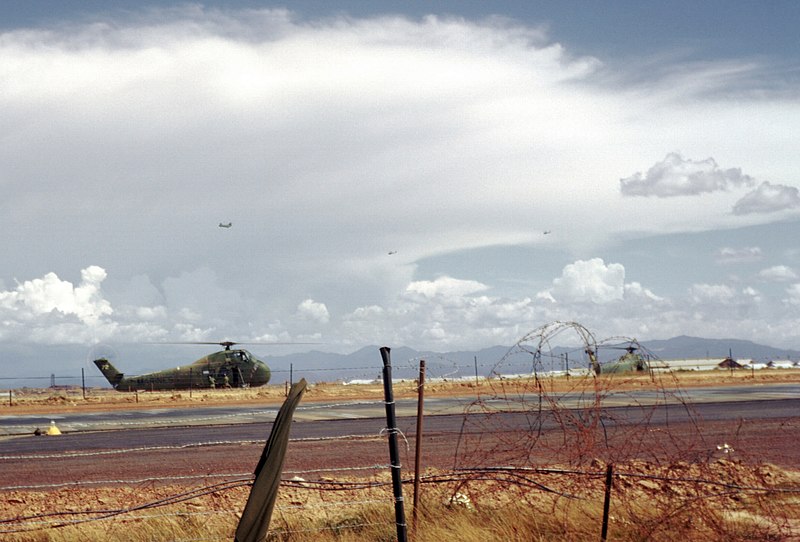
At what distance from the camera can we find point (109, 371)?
6350cm

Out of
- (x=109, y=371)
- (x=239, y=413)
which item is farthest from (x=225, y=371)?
(x=239, y=413)

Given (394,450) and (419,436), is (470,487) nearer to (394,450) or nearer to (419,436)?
(419,436)

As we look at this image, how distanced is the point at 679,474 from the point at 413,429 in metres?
12.0

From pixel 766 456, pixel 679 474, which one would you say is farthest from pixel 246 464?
pixel 766 456

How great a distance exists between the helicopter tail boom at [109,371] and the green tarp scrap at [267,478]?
5930cm

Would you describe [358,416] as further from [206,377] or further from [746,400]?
[206,377]

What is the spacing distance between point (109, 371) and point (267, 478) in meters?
60.6

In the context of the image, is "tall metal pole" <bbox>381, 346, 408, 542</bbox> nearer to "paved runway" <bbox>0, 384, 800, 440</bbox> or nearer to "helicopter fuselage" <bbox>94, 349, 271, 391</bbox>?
"paved runway" <bbox>0, 384, 800, 440</bbox>

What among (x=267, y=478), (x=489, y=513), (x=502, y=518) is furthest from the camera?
(x=489, y=513)

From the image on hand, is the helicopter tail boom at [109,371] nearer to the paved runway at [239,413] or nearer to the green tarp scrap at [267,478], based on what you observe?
the paved runway at [239,413]

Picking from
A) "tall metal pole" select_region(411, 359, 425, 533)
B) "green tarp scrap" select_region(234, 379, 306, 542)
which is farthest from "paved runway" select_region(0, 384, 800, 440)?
"green tarp scrap" select_region(234, 379, 306, 542)

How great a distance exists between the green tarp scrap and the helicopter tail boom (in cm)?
5930

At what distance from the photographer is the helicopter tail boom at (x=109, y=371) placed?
2478 inches

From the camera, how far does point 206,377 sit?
5534 cm
